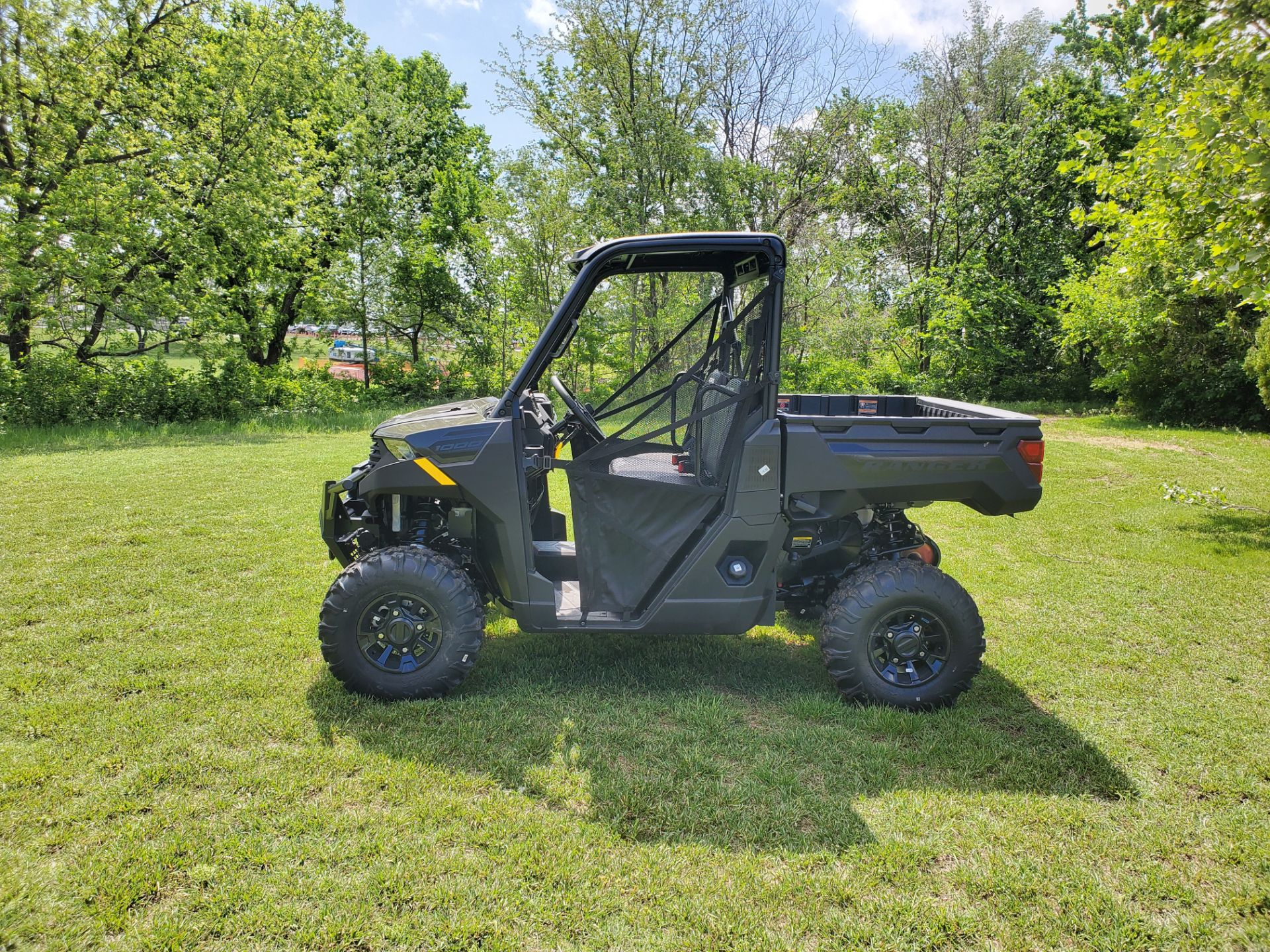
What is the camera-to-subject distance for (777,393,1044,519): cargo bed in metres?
3.72

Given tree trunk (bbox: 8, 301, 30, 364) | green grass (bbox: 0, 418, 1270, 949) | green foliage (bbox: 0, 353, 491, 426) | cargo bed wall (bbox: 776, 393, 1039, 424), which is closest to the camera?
green grass (bbox: 0, 418, 1270, 949)

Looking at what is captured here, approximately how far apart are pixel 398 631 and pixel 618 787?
137 centimetres

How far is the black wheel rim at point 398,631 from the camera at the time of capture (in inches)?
147

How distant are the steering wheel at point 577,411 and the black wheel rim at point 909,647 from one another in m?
1.80

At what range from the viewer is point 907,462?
3.76 m

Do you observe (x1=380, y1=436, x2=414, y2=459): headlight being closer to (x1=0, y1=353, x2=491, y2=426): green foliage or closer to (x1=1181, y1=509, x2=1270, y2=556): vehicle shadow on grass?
(x1=1181, y1=509, x2=1270, y2=556): vehicle shadow on grass

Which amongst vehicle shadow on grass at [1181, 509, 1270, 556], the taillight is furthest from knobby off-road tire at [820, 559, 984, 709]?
vehicle shadow on grass at [1181, 509, 1270, 556]

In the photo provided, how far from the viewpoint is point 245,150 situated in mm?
16703

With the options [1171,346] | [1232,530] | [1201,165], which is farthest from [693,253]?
[1171,346]

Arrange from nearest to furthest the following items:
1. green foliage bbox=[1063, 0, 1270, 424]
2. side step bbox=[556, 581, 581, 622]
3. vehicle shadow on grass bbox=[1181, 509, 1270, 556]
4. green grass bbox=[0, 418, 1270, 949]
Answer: green grass bbox=[0, 418, 1270, 949], side step bbox=[556, 581, 581, 622], green foliage bbox=[1063, 0, 1270, 424], vehicle shadow on grass bbox=[1181, 509, 1270, 556]

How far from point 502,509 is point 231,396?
14.3 metres

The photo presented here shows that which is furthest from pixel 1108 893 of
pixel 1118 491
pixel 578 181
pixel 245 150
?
pixel 245 150

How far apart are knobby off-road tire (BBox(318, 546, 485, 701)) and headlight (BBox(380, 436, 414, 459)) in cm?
47

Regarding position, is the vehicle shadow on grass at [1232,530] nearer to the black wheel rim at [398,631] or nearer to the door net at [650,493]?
the door net at [650,493]
